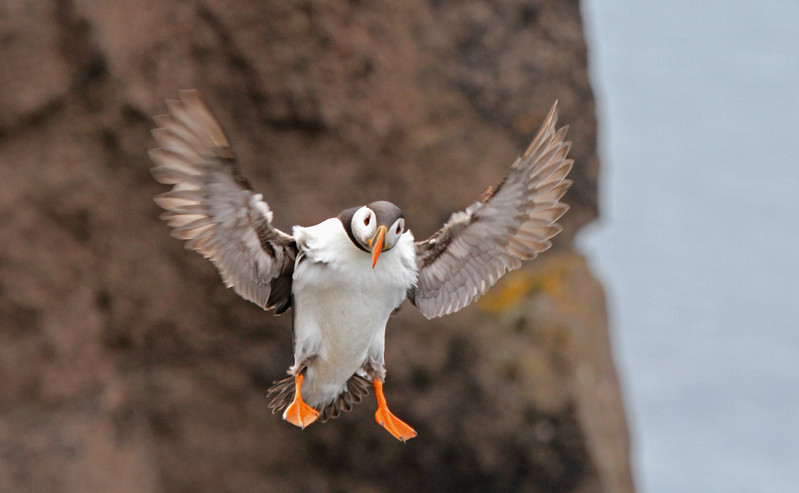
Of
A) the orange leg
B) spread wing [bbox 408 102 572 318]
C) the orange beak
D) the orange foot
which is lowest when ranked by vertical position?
the orange foot

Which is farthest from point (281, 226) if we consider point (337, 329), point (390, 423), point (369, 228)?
point (369, 228)

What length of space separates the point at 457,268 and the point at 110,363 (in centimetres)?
413

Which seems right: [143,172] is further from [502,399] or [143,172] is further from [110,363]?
[502,399]

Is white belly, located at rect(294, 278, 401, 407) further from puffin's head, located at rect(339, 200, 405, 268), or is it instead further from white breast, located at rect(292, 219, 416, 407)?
puffin's head, located at rect(339, 200, 405, 268)

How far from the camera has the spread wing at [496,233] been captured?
3.95m

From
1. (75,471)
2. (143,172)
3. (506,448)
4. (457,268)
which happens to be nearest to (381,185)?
(143,172)

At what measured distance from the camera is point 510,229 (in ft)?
13.3

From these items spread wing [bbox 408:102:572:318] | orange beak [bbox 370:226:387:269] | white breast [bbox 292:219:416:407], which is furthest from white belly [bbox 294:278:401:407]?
orange beak [bbox 370:226:387:269]

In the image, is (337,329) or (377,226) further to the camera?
(337,329)

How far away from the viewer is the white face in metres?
3.25

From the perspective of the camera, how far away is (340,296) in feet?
12.0

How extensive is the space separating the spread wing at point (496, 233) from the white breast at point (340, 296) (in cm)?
22

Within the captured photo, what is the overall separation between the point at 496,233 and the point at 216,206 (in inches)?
42.4

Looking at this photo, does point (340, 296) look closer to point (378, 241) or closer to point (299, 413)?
point (299, 413)
